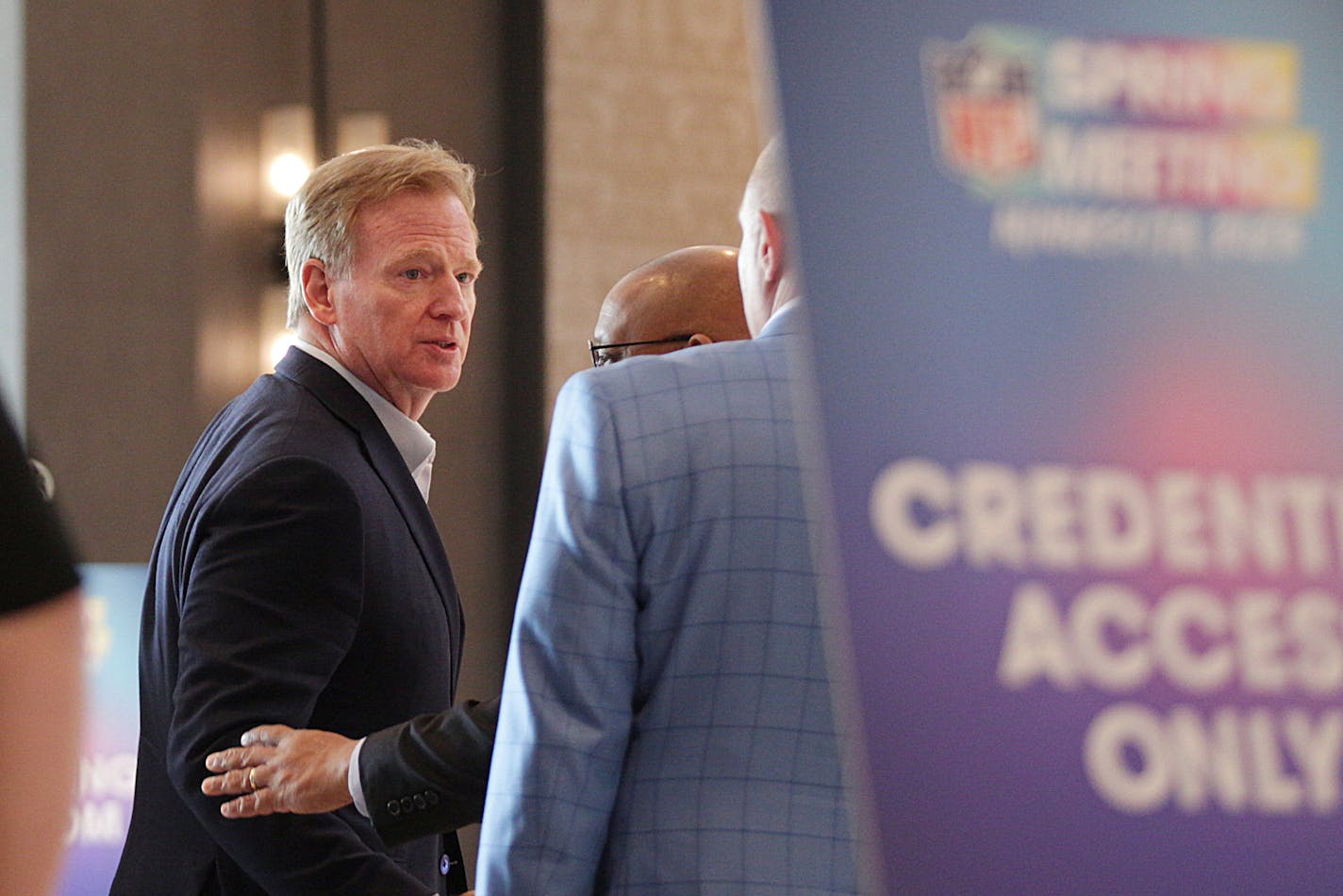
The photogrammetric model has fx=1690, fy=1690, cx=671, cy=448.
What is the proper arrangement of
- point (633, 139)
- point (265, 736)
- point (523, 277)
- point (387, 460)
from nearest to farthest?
1. point (265, 736)
2. point (387, 460)
3. point (523, 277)
4. point (633, 139)

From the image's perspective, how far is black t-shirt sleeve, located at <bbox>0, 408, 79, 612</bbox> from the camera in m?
0.93

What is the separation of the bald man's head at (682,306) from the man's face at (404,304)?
0.27m

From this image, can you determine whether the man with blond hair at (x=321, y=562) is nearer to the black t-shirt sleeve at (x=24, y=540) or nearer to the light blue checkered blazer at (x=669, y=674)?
the light blue checkered blazer at (x=669, y=674)

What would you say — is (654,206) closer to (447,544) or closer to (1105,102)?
(447,544)

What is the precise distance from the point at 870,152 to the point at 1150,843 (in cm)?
41

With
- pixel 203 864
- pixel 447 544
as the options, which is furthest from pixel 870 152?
pixel 447 544

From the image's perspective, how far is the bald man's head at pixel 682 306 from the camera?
2.52 metres

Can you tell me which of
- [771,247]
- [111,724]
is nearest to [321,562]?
[771,247]

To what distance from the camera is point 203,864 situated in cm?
204

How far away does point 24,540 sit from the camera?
939 millimetres

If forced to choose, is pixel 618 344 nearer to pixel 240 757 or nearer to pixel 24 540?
pixel 240 757

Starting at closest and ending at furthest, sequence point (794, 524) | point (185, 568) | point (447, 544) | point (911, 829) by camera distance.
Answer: point (911, 829)
point (794, 524)
point (185, 568)
point (447, 544)

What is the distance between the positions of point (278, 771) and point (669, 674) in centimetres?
51

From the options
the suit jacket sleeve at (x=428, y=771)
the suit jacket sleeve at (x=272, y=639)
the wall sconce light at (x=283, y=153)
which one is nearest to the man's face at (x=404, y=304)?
the suit jacket sleeve at (x=272, y=639)
